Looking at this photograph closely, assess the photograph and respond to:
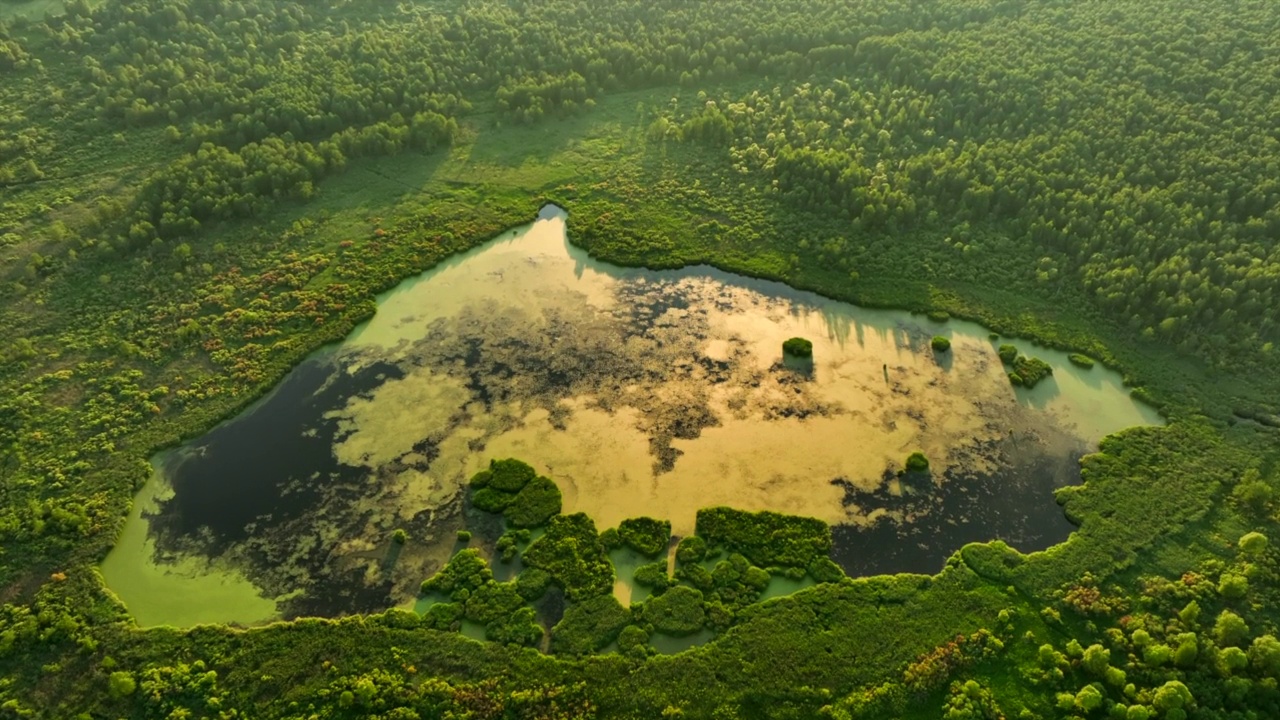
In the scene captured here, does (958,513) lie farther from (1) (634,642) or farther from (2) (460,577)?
(2) (460,577)

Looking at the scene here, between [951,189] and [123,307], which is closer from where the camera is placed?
[123,307]

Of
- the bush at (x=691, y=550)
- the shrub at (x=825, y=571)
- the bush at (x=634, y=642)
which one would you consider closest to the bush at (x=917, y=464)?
the shrub at (x=825, y=571)

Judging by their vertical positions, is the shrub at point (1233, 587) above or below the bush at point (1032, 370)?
below

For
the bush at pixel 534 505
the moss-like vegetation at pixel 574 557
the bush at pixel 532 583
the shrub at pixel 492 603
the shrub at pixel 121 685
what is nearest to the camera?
the shrub at pixel 121 685

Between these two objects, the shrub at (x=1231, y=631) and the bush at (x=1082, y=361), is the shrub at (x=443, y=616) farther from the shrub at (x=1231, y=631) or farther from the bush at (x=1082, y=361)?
the bush at (x=1082, y=361)

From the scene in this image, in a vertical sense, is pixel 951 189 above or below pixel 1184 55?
below

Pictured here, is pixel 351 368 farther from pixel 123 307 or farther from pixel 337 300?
pixel 123 307

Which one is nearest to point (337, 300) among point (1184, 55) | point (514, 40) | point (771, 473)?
A: point (771, 473)
